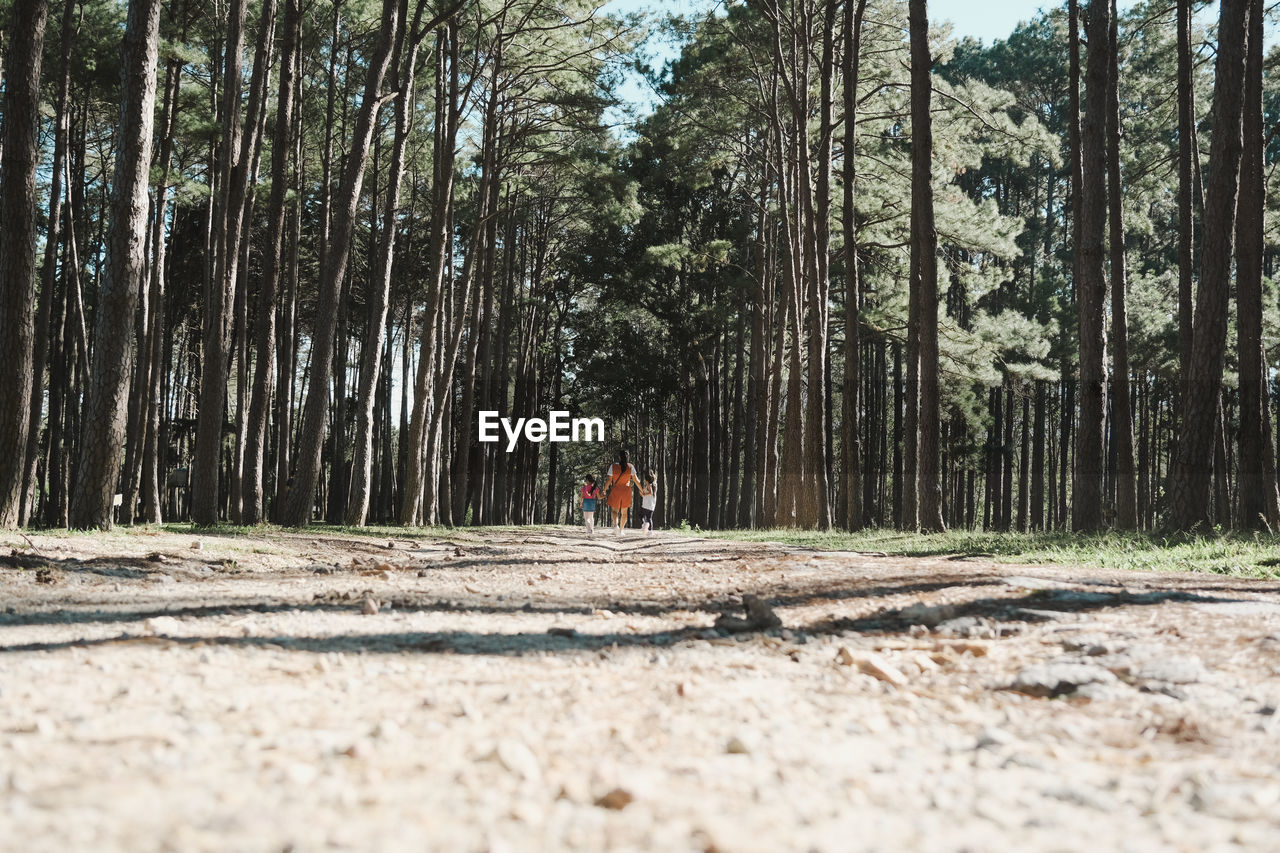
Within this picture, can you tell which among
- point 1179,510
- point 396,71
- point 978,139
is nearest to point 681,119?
point 978,139

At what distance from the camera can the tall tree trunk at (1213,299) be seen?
11.9 meters

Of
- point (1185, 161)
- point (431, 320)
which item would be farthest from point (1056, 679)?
point (431, 320)

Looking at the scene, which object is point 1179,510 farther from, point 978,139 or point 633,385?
point 633,385

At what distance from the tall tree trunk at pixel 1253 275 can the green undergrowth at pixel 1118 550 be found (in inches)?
155

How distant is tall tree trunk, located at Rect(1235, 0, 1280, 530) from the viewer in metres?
14.8

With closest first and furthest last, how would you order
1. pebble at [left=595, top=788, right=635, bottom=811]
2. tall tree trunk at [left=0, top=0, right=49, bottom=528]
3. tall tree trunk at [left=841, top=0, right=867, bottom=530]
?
1. pebble at [left=595, top=788, right=635, bottom=811]
2. tall tree trunk at [left=0, top=0, right=49, bottom=528]
3. tall tree trunk at [left=841, top=0, right=867, bottom=530]

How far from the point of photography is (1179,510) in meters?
11.9

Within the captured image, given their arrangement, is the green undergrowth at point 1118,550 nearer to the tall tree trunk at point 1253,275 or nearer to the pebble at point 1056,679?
the tall tree trunk at point 1253,275

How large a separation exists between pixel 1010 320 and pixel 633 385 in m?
14.1

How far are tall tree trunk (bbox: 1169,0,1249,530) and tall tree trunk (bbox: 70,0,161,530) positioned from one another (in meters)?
11.7

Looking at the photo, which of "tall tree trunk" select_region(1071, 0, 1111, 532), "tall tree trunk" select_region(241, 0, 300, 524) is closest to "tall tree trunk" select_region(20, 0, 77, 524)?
"tall tree trunk" select_region(241, 0, 300, 524)

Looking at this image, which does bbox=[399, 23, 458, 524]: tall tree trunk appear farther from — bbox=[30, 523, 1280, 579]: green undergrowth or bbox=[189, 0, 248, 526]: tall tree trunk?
bbox=[30, 523, 1280, 579]: green undergrowth

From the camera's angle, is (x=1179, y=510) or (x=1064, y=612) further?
(x=1179, y=510)

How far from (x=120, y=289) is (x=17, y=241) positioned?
1267 millimetres
